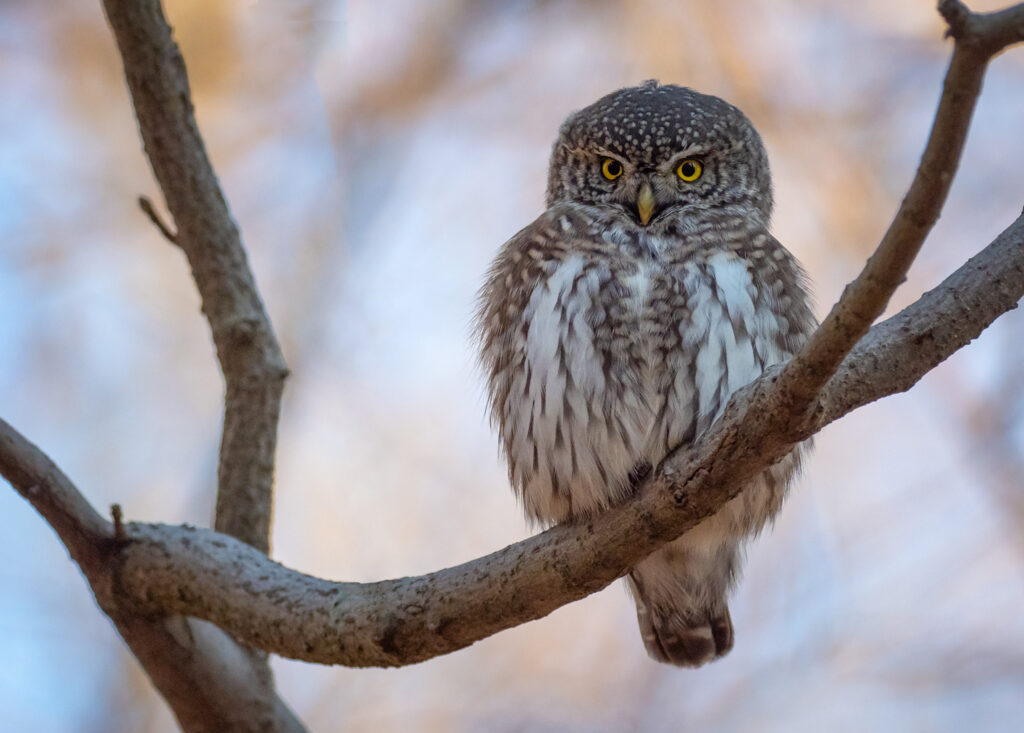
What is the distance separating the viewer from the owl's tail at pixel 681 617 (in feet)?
12.0

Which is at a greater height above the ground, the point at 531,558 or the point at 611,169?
the point at 611,169

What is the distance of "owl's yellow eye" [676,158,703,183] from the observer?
371 cm

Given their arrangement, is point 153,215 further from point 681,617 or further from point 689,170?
point 681,617

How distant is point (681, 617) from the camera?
3.74 meters

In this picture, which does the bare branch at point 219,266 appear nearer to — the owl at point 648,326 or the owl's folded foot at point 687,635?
the owl at point 648,326

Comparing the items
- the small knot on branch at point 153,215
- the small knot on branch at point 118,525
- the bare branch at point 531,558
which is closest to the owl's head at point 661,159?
the bare branch at point 531,558

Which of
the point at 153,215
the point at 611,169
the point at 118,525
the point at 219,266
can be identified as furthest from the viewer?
the point at 611,169

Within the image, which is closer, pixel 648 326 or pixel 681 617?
pixel 648 326

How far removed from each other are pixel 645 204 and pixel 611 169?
32 centimetres

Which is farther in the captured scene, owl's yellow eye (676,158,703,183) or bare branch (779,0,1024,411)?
owl's yellow eye (676,158,703,183)

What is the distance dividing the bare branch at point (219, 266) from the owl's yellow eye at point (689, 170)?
4.81ft

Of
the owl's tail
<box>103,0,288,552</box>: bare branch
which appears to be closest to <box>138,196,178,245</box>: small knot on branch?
<box>103,0,288,552</box>: bare branch

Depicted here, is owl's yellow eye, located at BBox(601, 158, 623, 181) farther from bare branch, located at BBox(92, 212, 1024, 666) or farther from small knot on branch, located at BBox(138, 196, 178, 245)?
small knot on branch, located at BBox(138, 196, 178, 245)

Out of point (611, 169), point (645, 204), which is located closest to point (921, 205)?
point (645, 204)
